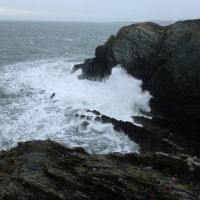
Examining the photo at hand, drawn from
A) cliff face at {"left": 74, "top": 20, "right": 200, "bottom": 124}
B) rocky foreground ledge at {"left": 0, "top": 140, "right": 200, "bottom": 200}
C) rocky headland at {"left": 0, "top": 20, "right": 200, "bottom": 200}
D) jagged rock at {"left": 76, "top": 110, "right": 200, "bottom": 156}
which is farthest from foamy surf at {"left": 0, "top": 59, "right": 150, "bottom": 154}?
rocky foreground ledge at {"left": 0, "top": 140, "right": 200, "bottom": 200}

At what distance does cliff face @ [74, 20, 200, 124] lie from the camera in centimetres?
2477

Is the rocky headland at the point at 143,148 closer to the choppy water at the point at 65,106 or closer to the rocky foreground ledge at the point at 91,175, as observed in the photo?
the rocky foreground ledge at the point at 91,175

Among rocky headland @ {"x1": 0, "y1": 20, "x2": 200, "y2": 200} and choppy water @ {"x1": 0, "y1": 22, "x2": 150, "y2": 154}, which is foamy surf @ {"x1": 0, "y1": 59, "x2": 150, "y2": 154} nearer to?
choppy water @ {"x1": 0, "y1": 22, "x2": 150, "y2": 154}

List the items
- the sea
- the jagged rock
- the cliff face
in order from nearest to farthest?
the jagged rock → the sea → the cliff face

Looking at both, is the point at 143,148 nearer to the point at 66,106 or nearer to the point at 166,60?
the point at 166,60

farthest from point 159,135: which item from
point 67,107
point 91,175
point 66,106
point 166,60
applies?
point 91,175

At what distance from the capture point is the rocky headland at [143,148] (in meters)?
11.4

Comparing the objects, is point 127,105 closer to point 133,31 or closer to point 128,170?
point 133,31

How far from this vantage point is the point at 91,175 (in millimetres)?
11914

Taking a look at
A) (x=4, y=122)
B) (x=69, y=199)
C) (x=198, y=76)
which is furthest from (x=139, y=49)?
(x=69, y=199)

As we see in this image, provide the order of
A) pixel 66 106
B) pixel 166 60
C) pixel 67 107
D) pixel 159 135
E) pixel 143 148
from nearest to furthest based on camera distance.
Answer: pixel 143 148 → pixel 159 135 → pixel 166 60 → pixel 67 107 → pixel 66 106

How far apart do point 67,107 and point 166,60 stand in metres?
8.65

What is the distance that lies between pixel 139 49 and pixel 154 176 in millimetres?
19141

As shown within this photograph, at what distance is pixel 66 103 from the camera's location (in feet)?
102
